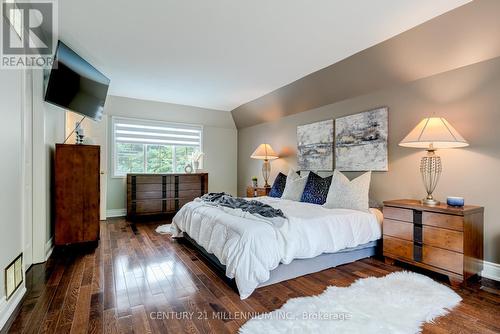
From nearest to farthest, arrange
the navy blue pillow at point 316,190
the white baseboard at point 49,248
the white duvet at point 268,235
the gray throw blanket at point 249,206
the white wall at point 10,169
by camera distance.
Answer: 1. the white wall at point 10,169
2. the white duvet at point 268,235
3. the gray throw blanket at point 249,206
4. the white baseboard at point 49,248
5. the navy blue pillow at point 316,190

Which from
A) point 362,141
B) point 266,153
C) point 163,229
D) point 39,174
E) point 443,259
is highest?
point 362,141

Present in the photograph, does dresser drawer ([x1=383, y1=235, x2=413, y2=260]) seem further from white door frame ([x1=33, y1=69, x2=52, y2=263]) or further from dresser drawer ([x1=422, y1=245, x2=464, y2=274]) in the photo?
white door frame ([x1=33, y1=69, x2=52, y2=263])

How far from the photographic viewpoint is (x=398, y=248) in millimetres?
2680

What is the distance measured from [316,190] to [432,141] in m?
1.55

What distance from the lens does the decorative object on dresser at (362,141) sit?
3.38 metres

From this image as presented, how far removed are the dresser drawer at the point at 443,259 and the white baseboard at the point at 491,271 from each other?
513 millimetres

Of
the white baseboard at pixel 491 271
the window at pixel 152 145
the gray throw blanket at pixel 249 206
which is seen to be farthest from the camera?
the window at pixel 152 145

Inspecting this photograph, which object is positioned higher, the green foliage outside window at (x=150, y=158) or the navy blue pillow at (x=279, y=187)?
the green foliage outside window at (x=150, y=158)

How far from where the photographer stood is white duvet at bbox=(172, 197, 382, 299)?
209cm

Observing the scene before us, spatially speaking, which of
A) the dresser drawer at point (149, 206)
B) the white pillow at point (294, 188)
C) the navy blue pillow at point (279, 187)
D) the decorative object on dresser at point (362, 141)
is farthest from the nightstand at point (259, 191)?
the dresser drawer at point (149, 206)

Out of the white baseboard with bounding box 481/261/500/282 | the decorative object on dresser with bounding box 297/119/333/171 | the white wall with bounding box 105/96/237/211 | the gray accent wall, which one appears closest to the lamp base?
the decorative object on dresser with bounding box 297/119/333/171

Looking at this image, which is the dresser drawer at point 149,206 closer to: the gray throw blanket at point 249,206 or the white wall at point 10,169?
the gray throw blanket at point 249,206

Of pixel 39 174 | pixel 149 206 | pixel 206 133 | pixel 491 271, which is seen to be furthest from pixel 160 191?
pixel 491 271

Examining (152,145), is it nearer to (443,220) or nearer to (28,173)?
(28,173)
